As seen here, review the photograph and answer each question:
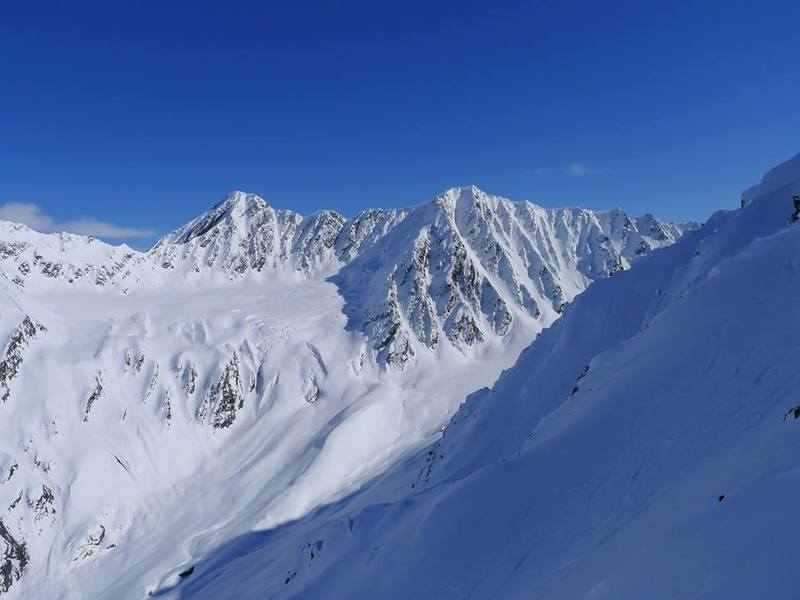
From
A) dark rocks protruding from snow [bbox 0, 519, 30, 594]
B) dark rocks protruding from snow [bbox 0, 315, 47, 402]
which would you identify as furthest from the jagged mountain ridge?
dark rocks protruding from snow [bbox 0, 519, 30, 594]

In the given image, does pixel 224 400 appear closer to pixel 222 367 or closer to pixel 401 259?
pixel 222 367

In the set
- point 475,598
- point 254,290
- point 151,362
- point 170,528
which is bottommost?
point 475,598

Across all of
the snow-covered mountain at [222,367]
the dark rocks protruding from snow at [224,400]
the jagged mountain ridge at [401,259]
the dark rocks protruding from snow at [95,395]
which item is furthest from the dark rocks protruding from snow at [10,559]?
the jagged mountain ridge at [401,259]

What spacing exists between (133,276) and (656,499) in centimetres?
13444

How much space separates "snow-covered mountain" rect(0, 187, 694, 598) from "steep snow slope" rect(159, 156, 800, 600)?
4446 centimetres

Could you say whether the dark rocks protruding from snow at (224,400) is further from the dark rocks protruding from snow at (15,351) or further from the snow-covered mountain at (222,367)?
the dark rocks protruding from snow at (15,351)

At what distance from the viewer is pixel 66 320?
99750mm

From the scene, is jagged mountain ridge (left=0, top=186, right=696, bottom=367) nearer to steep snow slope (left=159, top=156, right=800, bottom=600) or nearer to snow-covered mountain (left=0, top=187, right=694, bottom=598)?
snow-covered mountain (left=0, top=187, right=694, bottom=598)

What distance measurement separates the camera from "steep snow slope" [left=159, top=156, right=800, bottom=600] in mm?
11617

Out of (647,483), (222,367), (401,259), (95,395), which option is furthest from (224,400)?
(647,483)

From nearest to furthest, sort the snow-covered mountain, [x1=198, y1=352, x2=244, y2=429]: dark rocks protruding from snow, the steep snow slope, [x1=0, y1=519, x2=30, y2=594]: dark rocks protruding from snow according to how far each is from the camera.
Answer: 1. the steep snow slope
2. [x1=0, y1=519, x2=30, y2=594]: dark rocks protruding from snow
3. the snow-covered mountain
4. [x1=198, y1=352, x2=244, y2=429]: dark rocks protruding from snow

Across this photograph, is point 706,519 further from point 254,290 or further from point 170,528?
point 254,290

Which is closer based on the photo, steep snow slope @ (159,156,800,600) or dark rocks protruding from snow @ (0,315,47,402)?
steep snow slope @ (159,156,800,600)

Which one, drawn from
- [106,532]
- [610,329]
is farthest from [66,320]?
[610,329]
